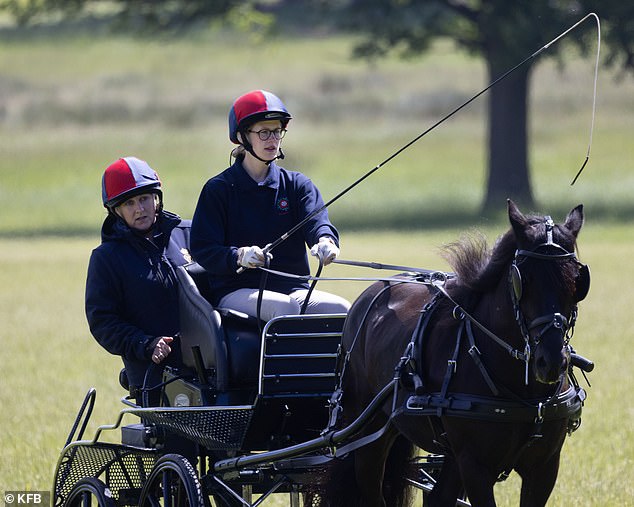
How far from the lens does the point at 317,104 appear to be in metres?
43.8

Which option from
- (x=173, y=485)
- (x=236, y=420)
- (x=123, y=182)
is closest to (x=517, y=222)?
(x=236, y=420)

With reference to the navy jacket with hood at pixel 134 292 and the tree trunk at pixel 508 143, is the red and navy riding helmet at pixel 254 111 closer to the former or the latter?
the navy jacket with hood at pixel 134 292

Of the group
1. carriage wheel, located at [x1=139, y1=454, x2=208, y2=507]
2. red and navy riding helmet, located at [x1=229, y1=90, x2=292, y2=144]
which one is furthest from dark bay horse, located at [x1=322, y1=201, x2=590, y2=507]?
red and navy riding helmet, located at [x1=229, y1=90, x2=292, y2=144]

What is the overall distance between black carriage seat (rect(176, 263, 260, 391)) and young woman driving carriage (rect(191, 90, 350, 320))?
0.12m

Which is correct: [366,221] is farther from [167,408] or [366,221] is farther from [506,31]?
[167,408]

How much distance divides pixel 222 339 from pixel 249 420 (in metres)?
0.40

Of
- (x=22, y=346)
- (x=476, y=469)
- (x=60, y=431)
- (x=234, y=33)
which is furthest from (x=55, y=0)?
(x=234, y=33)

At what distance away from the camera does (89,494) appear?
250 inches

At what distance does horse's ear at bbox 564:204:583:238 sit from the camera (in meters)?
4.74

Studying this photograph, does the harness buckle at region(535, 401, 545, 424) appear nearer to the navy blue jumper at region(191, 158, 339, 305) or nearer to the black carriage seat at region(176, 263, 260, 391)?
the black carriage seat at region(176, 263, 260, 391)

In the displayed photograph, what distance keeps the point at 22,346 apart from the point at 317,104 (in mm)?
30493

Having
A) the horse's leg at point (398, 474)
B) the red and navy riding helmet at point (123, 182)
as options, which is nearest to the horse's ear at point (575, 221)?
the horse's leg at point (398, 474)

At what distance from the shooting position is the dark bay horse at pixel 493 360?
4.60 meters
